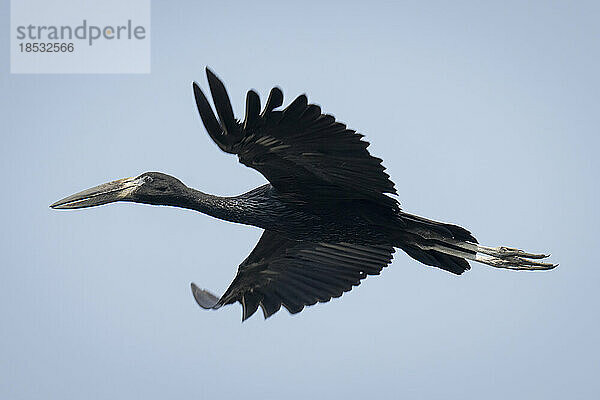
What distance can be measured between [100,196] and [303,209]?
180 cm

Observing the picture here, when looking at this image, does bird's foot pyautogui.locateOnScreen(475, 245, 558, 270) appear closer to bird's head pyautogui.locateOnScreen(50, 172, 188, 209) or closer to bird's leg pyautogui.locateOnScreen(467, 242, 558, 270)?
bird's leg pyautogui.locateOnScreen(467, 242, 558, 270)

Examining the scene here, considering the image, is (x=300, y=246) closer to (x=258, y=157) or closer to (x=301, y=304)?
(x=301, y=304)

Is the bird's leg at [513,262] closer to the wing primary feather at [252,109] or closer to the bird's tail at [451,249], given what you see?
the bird's tail at [451,249]

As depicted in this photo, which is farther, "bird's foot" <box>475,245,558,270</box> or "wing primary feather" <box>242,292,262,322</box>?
"wing primary feather" <box>242,292,262,322</box>

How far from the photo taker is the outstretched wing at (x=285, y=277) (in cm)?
1064

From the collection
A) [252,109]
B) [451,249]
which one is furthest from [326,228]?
[252,109]

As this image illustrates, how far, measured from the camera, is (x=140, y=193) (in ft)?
31.3

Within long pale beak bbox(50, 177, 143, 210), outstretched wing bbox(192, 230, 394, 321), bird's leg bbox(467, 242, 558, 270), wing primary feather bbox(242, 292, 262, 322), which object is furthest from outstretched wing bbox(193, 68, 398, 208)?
wing primary feather bbox(242, 292, 262, 322)

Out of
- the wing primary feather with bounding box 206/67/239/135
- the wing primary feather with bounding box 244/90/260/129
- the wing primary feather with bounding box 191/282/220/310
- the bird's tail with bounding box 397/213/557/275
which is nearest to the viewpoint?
the wing primary feather with bounding box 206/67/239/135

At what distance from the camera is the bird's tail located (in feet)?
31.6

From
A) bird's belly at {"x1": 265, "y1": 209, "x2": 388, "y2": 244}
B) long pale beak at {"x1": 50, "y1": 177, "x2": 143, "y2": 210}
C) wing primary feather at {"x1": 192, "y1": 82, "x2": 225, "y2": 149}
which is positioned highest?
wing primary feather at {"x1": 192, "y1": 82, "x2": 225, "y2": 149}

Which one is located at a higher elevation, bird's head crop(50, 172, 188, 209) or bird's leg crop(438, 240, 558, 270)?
bird's head crop(50, 172, 188, 209)

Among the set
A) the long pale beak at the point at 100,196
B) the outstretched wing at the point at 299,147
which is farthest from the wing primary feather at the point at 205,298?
the outstretched wing at the point at 299,147

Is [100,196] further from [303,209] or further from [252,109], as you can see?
[252,109]
